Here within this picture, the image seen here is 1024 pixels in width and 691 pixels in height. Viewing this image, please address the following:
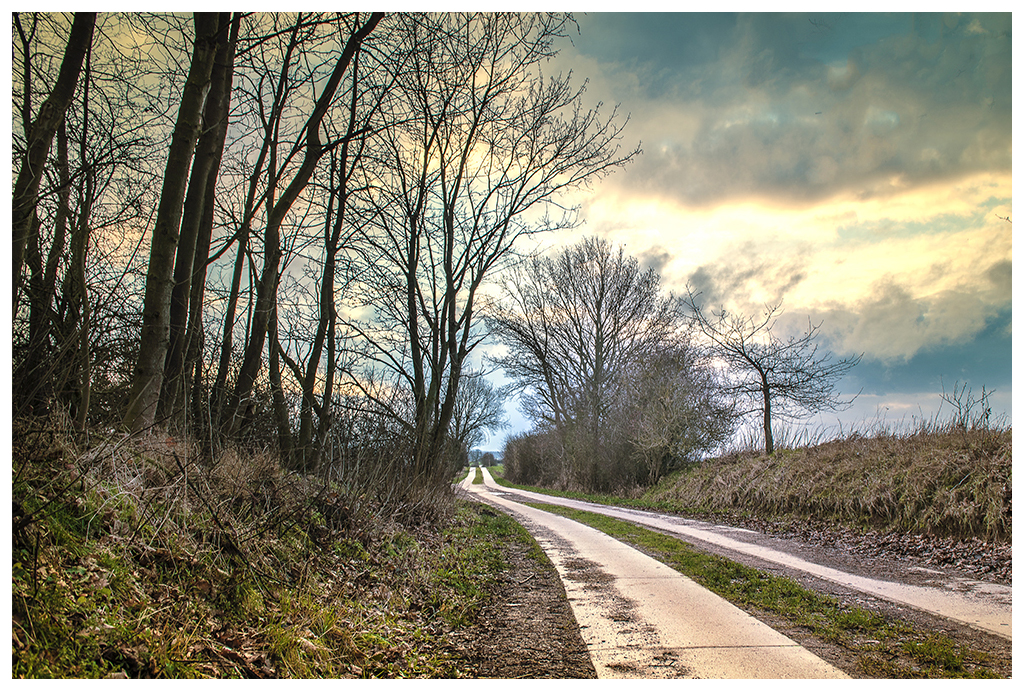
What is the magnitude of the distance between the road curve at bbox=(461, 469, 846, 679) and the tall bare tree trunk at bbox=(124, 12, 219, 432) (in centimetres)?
444

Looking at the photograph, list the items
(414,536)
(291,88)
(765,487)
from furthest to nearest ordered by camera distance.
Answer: (765,487)
(291,88)
(414,536)

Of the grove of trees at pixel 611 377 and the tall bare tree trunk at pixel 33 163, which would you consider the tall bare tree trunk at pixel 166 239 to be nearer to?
the tall bare tree trunk at pixel 33 163

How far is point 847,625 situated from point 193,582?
4.33 meters

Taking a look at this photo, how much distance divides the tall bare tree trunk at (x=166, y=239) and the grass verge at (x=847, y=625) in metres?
5.63

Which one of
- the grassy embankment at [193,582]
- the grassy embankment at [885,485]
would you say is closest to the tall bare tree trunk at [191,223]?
the grassy embankment at [193,582]

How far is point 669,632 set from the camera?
3.72 m

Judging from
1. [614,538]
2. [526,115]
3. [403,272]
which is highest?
[526,115]

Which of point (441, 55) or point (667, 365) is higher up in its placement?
point (441, 55)

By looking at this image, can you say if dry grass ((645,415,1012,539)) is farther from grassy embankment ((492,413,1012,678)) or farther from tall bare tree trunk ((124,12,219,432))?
tall bare tree trunk ((124,12,219,432))

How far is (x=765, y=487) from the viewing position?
12.4 metres

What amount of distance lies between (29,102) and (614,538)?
28.2 feet

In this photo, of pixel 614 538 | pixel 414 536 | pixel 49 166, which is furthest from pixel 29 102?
pixel 614 538

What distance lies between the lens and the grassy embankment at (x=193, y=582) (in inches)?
91.1

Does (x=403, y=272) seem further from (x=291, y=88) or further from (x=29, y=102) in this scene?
(x=29, y=102)
